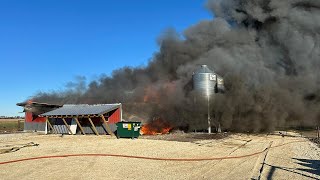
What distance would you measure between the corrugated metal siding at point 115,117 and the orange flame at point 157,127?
3.41 m

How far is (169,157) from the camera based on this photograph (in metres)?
18.5

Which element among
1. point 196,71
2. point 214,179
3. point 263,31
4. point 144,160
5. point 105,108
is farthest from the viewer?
point 263,31

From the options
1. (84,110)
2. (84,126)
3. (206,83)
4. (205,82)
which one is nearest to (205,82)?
(205,82)

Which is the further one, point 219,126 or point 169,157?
point 219,126

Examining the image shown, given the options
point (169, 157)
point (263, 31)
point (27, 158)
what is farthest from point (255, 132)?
point (27, 158)

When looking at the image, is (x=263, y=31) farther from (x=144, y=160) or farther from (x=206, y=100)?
(x=144, y=160)

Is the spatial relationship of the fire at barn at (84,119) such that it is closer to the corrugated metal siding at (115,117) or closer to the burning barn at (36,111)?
Result: the corrugated metal siding at (115,117)

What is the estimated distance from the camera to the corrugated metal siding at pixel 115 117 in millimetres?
37844

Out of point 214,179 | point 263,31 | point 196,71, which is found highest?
point 263,31

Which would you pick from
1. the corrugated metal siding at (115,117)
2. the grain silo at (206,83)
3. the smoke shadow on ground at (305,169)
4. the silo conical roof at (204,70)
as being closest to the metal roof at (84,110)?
the corrugated metal siding at (115,117)

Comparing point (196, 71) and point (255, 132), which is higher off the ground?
point (196, 71)

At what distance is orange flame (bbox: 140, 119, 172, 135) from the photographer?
132 ft

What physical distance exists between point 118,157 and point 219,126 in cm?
2203

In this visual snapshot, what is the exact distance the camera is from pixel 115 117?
38.4m
